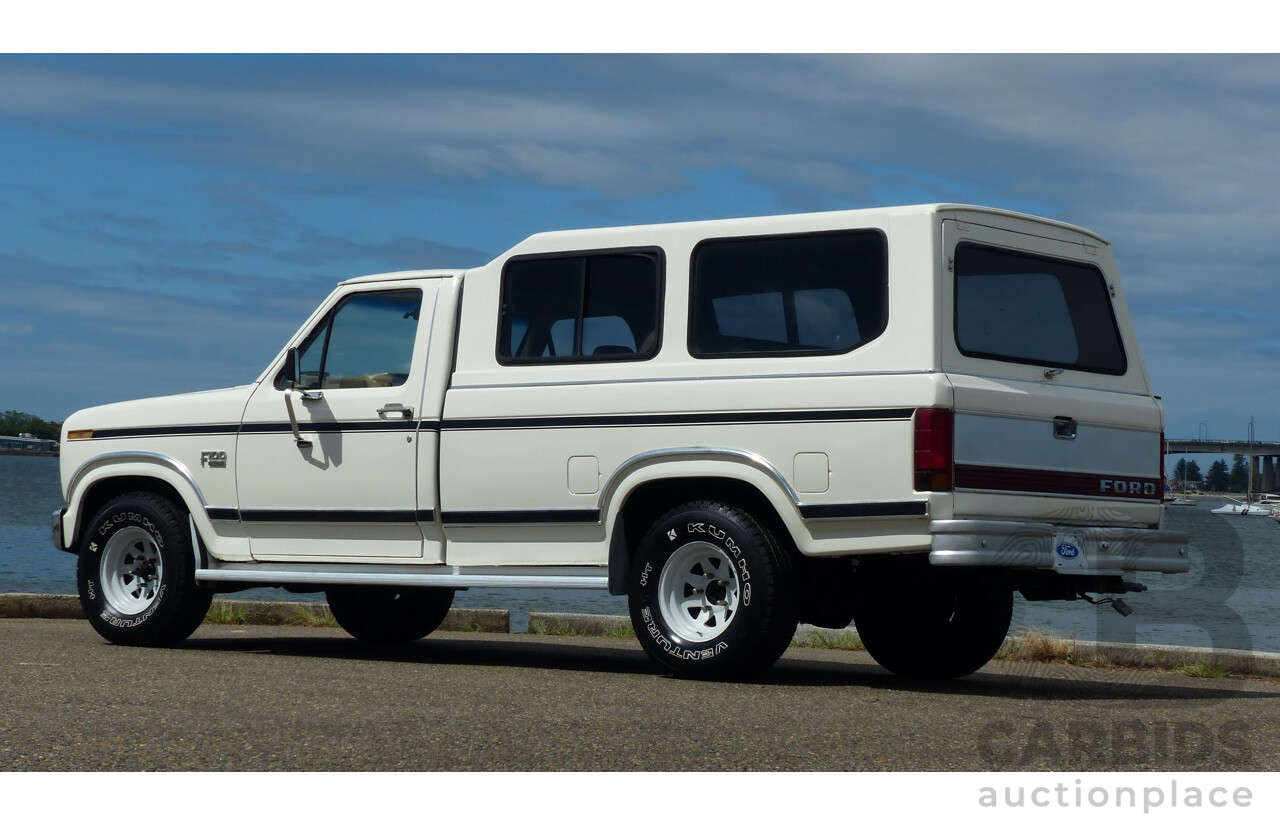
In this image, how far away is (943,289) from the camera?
326 inches

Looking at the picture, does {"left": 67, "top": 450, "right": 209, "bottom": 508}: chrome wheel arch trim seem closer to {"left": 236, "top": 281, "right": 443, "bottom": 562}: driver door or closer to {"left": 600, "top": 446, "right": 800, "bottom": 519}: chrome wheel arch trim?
{"left": 236, "top": 281, "right": 443, "bottom": 562}: driver door

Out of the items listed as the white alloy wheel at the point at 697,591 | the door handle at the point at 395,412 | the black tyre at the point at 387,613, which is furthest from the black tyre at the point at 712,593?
Answer: the black tyre at the point at 387,613

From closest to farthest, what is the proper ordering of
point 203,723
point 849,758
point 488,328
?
point 849,758
point 203,723
point 488,328

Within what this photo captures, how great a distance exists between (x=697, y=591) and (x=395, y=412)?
2220 mm

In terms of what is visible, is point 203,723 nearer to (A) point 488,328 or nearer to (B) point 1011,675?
(A) point 488,328

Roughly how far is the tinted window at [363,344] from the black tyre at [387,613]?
1.92 m

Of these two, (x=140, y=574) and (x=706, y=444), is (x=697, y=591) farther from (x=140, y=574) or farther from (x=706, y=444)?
(x=140, y=574)

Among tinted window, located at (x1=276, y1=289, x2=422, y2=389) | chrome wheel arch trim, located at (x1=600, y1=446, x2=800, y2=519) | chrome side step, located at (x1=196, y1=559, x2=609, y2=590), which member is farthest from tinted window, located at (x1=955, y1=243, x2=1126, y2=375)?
tinted window, located at (x1=276, y1=289, x2=422, y2=389)

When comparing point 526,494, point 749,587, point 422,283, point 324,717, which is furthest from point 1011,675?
point 324,717

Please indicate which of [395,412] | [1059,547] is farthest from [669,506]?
[1059,547]

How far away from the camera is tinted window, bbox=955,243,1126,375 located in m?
8.46

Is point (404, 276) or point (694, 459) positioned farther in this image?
point (404, 276)

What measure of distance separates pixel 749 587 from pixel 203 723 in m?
2.99

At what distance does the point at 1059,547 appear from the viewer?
8328 millimetres
